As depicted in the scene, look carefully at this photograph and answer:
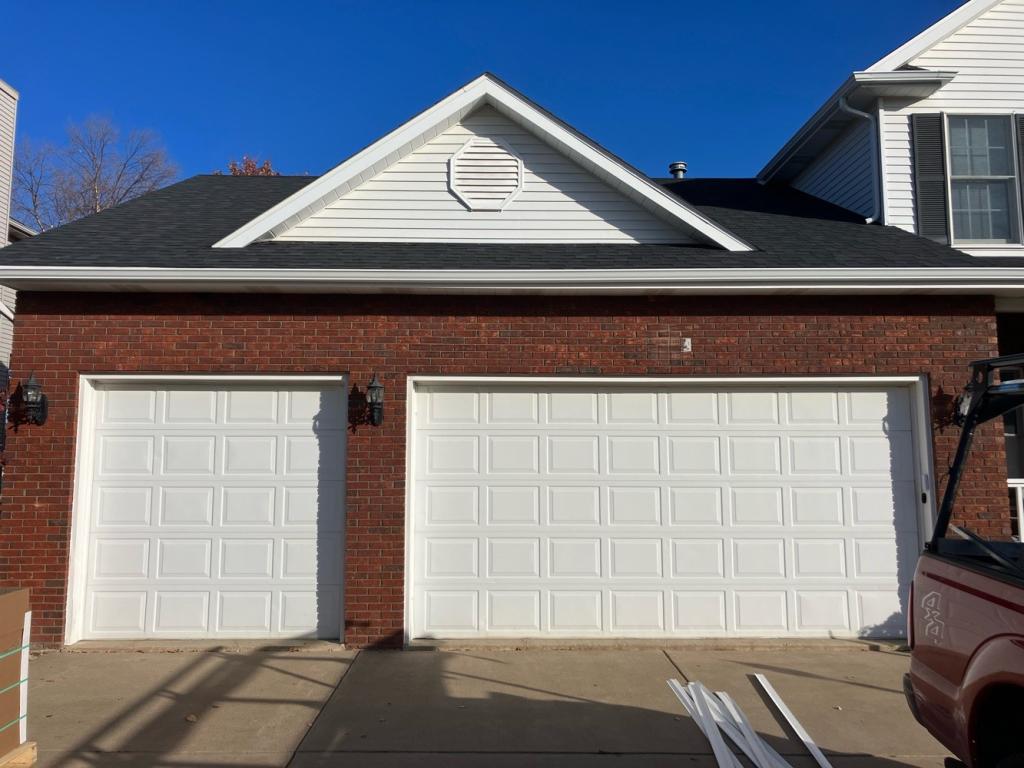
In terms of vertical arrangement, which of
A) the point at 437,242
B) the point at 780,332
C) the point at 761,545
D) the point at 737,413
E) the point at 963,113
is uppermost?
the point at 963,113

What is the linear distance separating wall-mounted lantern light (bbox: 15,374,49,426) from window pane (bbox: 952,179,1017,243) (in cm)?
992

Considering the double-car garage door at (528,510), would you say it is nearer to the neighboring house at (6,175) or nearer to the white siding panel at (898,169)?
the white siding panel at (898,169)

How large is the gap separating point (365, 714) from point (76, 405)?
4.06m

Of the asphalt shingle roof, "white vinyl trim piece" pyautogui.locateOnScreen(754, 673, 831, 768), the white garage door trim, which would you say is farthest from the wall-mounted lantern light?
"white vinyl trim piece" pyautogui.locateOnScreen(754, 673, 831, 768)

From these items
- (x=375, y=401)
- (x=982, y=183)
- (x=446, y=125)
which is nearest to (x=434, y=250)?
(x=446, y=125)

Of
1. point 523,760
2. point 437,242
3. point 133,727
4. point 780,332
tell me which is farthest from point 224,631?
point 780,332

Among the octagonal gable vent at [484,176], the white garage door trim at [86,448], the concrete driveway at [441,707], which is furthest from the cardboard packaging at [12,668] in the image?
the octagonal gable vent at [484,176]

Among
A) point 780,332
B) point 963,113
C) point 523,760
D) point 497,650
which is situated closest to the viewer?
point 523,760

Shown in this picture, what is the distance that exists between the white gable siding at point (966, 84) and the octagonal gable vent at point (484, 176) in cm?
457

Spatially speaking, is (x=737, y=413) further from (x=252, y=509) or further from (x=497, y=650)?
(x=252, y=509)

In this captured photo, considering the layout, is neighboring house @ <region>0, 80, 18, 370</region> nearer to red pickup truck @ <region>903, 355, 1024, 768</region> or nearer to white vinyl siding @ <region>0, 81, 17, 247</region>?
white vinyl siding @ <region>0, 81, 17, 247</region>

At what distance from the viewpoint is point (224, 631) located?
6.87 metres

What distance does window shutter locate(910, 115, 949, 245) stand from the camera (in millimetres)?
8680

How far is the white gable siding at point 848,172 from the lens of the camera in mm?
9250
